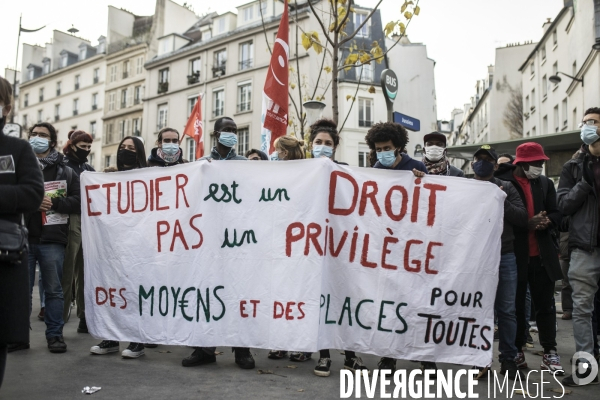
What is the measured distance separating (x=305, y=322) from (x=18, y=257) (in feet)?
7.29

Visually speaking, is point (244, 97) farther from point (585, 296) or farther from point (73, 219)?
point (585, 296)

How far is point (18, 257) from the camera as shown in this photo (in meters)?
3.18

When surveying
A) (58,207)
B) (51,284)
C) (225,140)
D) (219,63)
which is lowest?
(51,284)

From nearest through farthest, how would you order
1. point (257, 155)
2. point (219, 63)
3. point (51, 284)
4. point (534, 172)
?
1. point (534, 172)
2. point (51, 284)
3. point (257, 155)
4. point (219, 63)

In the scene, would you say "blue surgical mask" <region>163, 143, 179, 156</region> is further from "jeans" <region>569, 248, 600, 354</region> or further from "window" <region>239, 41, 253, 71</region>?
"window" <region>239, 41, 253, 71</region>

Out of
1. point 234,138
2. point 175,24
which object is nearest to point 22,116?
point 175,24

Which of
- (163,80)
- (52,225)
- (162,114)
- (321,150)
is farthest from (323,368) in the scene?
(163,80)

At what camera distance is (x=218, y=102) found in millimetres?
41219

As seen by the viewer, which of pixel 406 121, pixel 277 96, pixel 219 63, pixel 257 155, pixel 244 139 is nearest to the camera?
pixel 257 155

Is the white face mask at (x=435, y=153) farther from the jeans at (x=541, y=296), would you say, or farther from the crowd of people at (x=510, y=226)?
the jeans at (x=541, y=296)

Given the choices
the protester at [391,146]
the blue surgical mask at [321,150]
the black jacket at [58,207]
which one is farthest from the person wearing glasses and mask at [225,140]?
the black jacket at [58,207]

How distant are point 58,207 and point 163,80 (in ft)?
135

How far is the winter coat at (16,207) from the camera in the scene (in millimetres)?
3223

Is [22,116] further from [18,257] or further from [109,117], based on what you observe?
[18,257]
